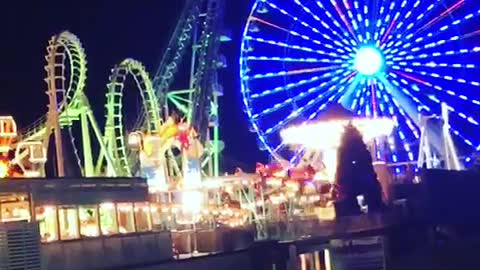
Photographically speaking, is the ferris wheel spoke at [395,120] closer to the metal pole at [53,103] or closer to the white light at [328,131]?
the white light at [328,131]

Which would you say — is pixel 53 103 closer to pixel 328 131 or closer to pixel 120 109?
pixel 120 109

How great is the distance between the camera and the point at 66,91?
125 ft

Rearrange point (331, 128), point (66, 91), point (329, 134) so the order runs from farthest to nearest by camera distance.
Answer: point (329, 134) < point (331, 128) < point (66, 91)

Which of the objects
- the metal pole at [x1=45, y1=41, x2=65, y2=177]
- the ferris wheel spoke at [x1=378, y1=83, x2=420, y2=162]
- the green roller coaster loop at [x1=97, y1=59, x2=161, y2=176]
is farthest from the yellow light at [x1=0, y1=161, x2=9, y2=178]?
the ferris wheel spoke at [x1=378, y1=83, x2=420, y2=162]

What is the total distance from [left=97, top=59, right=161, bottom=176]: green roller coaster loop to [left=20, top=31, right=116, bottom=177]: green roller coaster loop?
27.5 inches

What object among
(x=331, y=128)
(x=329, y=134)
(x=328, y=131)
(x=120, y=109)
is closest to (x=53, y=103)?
(x=120, y=109)

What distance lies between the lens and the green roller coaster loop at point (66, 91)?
32.6 m

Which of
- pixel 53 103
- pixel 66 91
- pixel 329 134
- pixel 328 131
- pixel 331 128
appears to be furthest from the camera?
pixel 329 134

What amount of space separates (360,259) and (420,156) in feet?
37.1

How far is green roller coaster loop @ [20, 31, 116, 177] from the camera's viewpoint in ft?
107

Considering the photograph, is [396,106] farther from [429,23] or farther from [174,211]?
[174,211]

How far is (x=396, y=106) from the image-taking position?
4356cm

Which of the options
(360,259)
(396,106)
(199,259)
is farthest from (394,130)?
(199,259)

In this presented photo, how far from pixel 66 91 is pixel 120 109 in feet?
8.56
